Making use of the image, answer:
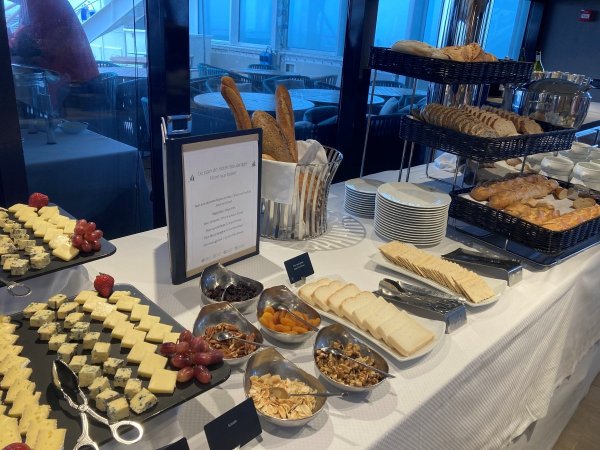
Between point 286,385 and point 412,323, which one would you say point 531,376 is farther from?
point 286,385

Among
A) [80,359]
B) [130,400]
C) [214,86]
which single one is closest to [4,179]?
[214,86]

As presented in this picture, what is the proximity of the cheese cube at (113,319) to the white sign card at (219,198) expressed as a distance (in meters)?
0.26

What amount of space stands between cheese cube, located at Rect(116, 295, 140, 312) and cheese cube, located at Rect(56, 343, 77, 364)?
113 mm

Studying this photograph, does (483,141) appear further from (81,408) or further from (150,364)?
(81,408)

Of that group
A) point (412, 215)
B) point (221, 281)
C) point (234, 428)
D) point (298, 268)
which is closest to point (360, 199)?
point (412, 215)

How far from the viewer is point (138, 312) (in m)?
0.80

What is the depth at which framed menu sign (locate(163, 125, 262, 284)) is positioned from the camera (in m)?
0.96

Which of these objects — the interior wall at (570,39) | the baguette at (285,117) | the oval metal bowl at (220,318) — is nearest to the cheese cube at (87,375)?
the oval metal bowl at (220,318)

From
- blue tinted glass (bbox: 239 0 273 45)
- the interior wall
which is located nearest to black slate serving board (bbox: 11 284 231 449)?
blue tinted glass (bbox: 239 0 273 45)

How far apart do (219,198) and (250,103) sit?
0.96 metres

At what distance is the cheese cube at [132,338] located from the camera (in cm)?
73

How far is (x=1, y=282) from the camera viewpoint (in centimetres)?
83

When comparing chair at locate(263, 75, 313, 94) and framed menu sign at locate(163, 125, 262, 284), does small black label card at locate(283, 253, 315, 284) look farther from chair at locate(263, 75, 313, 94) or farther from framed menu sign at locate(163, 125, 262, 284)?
chair at locate(263, 75, 313, 94)

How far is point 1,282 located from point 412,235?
0.94 meters
